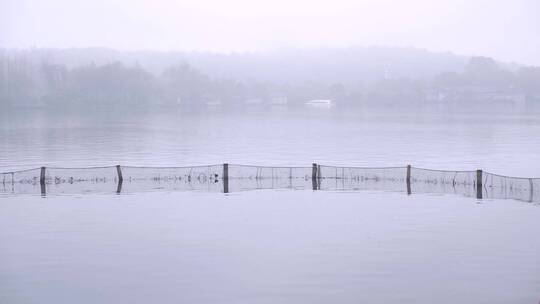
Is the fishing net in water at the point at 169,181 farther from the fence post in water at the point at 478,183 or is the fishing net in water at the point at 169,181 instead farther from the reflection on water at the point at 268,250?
the fence post in water at the point at 478,183

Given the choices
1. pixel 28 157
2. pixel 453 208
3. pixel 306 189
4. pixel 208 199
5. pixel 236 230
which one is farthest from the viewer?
pixel 28 157

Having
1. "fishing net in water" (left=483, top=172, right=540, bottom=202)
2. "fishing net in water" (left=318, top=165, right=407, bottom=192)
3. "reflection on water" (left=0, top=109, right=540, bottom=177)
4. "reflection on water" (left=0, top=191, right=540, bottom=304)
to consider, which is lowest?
"reflection on water" (left=0, top=191, right=540, bottom=304)

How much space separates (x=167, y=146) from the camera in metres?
86.8

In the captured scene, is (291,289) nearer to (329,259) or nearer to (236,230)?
(329,259)

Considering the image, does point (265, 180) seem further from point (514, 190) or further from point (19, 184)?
point (514, 190)

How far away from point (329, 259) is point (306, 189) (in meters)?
17.3

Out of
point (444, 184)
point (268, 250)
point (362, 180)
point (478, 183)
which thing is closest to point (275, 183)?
point (362, 180)

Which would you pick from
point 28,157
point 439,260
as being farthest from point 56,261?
point 28,157

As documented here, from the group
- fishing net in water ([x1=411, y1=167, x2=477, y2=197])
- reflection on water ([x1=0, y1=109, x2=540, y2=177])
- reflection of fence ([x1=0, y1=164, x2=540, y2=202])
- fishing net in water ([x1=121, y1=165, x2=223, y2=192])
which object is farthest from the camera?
reflection on water ([x1=0, y1=109, x2=540, y2=177])

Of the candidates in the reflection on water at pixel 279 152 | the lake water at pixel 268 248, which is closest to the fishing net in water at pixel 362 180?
the lake water at pixel 268 248

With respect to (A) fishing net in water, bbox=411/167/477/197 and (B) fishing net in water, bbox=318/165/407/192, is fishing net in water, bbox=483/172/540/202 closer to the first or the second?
(A) fishing net in water, bbox=411/167/477/197

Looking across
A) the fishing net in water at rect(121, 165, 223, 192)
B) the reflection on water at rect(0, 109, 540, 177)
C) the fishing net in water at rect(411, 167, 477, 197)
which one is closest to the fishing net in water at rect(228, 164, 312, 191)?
the fishing net in water at rect(121, 165, 223, 192)

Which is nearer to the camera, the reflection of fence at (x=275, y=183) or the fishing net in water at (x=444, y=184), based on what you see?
the fishing net in water at (x=444, y=184)

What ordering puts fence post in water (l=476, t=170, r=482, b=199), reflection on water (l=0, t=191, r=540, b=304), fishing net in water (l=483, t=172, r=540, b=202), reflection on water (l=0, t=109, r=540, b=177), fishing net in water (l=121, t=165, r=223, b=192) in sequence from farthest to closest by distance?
reflection on water (l=0, t=109, r=540, b=177), fishing net in water (l=121, t=165, r=223, b=192), fence post in water (l=476, t=170, r=482, b=199), fishing net in water (l=483, t=172, r=540, b=202), reflection on water (l=0, t=191, r=540, b=304)
